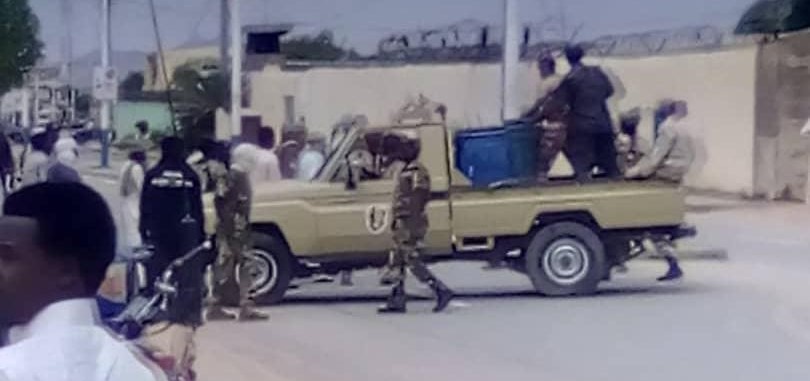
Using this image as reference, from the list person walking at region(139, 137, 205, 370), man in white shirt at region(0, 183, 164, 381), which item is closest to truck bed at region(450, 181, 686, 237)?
person walking at region(139, 137, 205, 370)

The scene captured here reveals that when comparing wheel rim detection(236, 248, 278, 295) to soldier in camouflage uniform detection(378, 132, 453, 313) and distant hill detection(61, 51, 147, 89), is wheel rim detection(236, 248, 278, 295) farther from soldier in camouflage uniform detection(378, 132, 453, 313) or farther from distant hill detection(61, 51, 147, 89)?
distant hill detection(61, 51, 147, 89)

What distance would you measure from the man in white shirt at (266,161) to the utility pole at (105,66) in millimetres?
1474

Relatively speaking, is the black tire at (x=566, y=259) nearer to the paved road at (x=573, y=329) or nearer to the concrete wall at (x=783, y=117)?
the paved road at (x=573, y=329)

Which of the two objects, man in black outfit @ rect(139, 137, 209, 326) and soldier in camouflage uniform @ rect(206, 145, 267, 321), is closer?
man in black outfit @ rect(139, 137, 209, 326)

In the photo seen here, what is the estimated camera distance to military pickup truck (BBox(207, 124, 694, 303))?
38.6ft

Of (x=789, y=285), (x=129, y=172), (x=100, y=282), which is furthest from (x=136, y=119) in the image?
(x=100, y=282)

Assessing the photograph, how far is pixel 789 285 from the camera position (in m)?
12.5

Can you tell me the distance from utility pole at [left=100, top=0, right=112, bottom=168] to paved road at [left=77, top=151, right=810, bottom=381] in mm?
1037

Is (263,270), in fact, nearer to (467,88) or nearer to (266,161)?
(266,161)

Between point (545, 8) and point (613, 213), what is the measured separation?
181 centimetres

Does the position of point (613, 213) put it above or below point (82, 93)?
below

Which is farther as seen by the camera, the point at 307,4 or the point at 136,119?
the point at 307,4

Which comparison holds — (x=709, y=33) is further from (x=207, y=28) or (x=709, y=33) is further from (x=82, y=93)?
(x=82, y=93)

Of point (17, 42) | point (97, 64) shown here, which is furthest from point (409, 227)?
point (17, 42)
